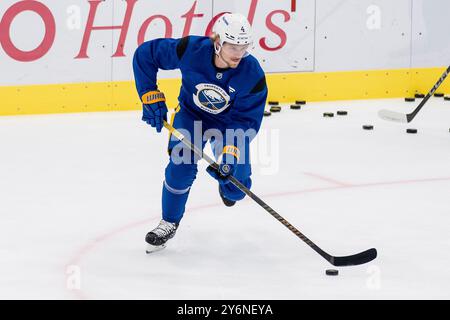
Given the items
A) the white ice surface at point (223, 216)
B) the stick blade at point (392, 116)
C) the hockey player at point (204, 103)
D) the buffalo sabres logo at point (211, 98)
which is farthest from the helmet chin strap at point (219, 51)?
the stick blade at point (392, 116)

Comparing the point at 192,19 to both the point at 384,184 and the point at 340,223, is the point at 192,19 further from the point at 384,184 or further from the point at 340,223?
the point at 340,223

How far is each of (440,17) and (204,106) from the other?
515 centimetres

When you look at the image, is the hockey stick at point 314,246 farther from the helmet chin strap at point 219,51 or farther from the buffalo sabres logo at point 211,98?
the helmet chin strap at point 219,51

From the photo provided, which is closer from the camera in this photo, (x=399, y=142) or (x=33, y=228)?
(x=33, y=228)

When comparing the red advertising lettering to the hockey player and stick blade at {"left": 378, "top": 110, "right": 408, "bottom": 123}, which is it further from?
the hockey player

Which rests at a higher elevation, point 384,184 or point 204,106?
point 204,106

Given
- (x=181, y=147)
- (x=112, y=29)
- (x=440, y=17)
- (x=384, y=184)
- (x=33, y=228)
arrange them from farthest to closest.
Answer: (x=440, y=17) → (x=112, y=29) → (x=384, y=184) → (x=33, y=228) → (x=181, y=147)

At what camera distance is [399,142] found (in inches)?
292

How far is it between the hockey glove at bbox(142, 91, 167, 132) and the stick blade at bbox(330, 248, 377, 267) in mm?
953

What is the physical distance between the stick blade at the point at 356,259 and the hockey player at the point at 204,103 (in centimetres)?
57

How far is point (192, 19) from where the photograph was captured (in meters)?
8.30

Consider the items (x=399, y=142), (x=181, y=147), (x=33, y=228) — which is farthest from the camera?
(x=399, y=142)

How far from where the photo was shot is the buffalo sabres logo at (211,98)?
178 inches
